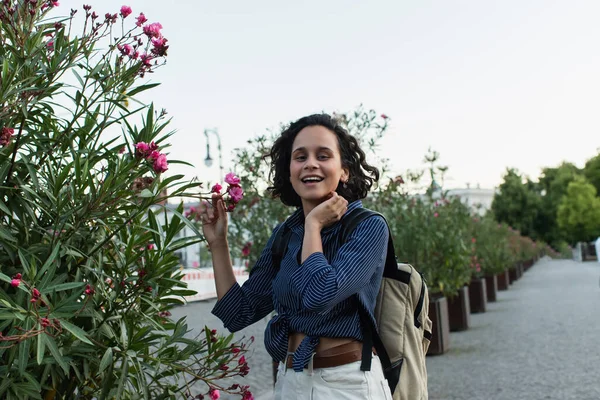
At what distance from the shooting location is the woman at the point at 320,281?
2.26 m

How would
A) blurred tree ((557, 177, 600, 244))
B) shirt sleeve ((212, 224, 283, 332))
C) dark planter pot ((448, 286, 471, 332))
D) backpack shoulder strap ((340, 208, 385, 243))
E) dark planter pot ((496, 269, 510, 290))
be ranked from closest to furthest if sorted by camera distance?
backpack shoulder strap ((340, 208, 385, 243)) < shirt sleeve ((212, 224, 283, 332)) < dark planter pot ((448, 286, 471, 332)) < dark planter pot ((496, 269, 510, 290)) < blurred tree ((557, 177, 600, 244))

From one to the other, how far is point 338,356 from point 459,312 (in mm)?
11313

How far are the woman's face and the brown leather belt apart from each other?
18.4 inches

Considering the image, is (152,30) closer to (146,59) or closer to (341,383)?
(146,59)

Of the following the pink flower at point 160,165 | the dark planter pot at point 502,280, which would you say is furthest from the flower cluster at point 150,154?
the dark planter pot at point 502,280

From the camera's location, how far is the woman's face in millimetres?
2496

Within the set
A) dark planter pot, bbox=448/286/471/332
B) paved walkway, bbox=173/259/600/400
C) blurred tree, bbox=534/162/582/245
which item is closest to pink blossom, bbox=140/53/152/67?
paved walkway, bbox=173/259/600/400

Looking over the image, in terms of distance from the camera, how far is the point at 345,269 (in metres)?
2.24

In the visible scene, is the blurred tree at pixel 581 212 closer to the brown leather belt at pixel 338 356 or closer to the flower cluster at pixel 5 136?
the brown leather belt at pixel 338 356

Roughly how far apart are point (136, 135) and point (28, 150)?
36 cm

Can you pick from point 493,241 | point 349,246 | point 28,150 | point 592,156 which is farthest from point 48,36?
point 592,156

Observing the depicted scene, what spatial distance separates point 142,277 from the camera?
270cm

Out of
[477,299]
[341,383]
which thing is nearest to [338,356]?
[341,383]

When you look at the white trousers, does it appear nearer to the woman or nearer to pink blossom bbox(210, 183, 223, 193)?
the woman
